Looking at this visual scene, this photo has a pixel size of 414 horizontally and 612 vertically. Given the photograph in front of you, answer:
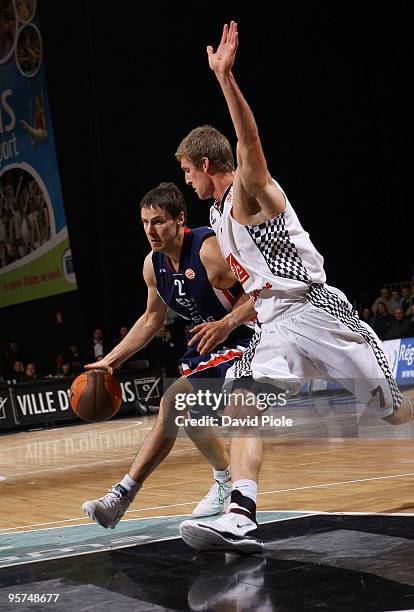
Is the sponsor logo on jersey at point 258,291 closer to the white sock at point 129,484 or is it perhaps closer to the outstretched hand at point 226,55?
the outstretched hand at point 226,55

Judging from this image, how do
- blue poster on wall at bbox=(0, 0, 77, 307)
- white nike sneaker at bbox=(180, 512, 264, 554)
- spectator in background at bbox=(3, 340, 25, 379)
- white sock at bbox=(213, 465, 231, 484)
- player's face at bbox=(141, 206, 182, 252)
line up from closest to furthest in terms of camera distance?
white nike sneaker at bbox=(180, 512, 264, 554)
player's face at bbox=(141, 206, 182, 252)
white sock at bbox=(213, 465, 231, 484)
blue poster on wall at bbox=(0, 0, 77, 307)
spectator in background at bbox=(3, 340, 25, 379)

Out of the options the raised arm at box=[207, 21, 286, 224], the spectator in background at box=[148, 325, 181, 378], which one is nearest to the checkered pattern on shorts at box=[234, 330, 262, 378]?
the raised arm at box=[207, 21, 286, 224]

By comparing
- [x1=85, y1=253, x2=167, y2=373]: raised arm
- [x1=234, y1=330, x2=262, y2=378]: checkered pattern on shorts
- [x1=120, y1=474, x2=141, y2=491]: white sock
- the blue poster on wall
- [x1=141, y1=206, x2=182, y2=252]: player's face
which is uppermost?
the blue poster on wall

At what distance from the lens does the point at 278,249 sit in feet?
13.0

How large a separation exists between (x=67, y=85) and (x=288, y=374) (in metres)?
14.6

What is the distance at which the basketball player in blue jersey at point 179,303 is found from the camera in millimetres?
4594

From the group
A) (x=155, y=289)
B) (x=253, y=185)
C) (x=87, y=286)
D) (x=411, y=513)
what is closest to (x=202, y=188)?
(x=253, y=185)

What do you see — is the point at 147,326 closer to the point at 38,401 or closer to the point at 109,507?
the point at 109,507

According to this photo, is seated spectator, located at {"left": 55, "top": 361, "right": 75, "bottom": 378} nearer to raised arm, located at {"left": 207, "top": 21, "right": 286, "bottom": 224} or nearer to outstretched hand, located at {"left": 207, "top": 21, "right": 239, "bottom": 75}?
raised arm, located at {"left": 207, "top": 21, "right": 286, "bottom": 224}

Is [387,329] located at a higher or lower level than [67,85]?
lower

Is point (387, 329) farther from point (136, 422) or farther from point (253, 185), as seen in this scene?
point (253, 185)

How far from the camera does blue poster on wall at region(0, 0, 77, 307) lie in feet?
55.0

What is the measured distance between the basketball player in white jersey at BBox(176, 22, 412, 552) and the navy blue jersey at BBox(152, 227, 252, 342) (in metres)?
0.64

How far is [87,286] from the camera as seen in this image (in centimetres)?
1781
